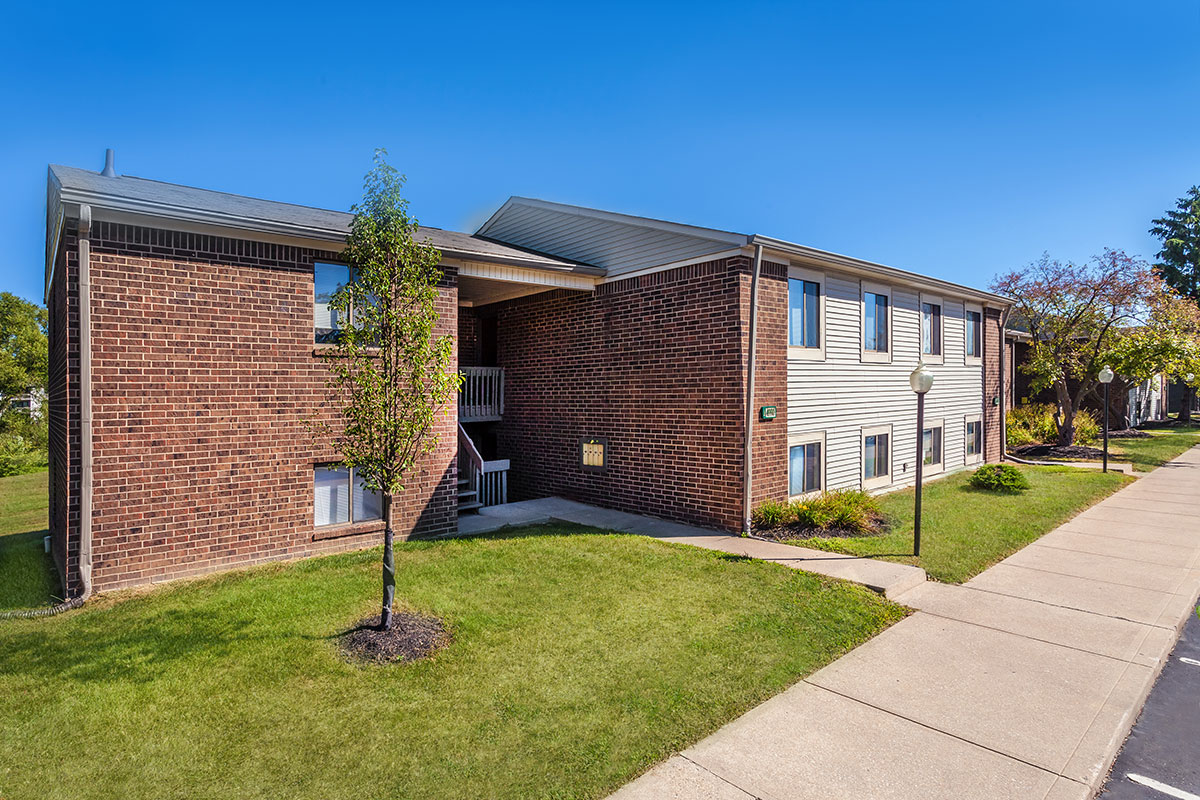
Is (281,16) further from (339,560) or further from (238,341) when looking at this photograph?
(339,560)

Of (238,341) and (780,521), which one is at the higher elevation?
(238,341)

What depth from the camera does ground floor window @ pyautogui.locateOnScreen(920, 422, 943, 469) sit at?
580 inches

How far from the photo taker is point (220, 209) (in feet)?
25.3

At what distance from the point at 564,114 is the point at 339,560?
12011 millimetres

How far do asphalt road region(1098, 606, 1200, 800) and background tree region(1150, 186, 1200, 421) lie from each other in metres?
46.9

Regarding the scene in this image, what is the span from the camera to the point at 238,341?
7594 mm

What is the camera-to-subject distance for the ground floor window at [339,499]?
8.33 metres

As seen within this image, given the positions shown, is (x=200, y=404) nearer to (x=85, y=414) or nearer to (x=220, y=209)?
(x=85, y=414)

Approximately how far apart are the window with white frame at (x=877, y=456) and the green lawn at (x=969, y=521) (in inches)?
16.8

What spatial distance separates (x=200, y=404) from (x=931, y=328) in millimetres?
15205

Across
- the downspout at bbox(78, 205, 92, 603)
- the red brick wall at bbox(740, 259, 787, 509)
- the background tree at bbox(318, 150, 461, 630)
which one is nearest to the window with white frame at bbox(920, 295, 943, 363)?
the red brick wall at bbox(740, 259, 787, 509)

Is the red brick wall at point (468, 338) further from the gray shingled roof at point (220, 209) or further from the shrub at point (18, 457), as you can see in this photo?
the shrub at point (18, 457)

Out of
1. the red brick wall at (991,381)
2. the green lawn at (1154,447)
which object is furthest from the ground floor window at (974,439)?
the green lawn at (1154,447)

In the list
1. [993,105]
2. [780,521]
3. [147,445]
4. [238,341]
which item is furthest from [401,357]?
[993,105]
